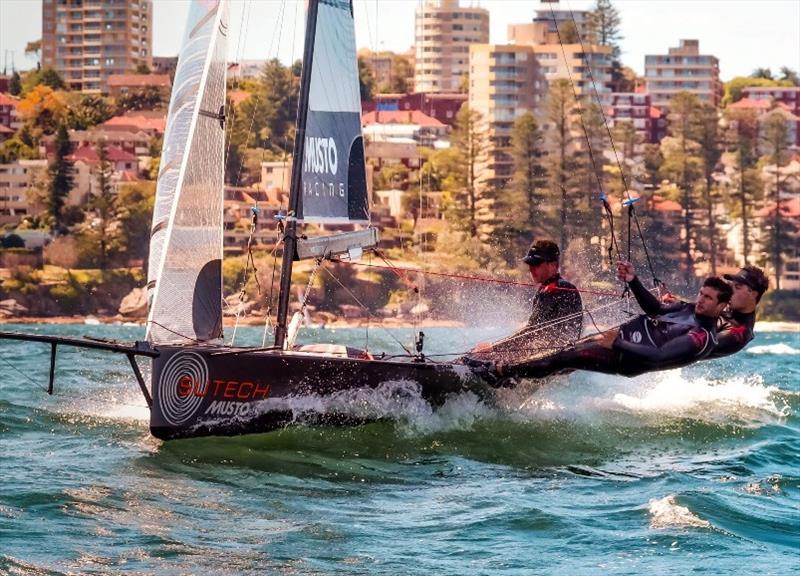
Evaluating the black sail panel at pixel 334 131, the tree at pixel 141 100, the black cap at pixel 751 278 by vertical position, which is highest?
the tree at pixel 141 100

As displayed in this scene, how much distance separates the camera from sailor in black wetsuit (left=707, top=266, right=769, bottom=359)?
15672mm

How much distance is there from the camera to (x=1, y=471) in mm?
14219

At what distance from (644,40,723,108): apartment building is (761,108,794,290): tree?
48045 millimetres

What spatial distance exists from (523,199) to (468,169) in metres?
6.90

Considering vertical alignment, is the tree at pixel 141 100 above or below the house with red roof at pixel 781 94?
below

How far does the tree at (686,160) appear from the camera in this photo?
90.9 m

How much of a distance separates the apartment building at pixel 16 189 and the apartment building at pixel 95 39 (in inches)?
2095

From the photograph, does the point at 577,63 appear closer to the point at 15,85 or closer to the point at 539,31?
the point at 539,31

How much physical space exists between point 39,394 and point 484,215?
67.2 m

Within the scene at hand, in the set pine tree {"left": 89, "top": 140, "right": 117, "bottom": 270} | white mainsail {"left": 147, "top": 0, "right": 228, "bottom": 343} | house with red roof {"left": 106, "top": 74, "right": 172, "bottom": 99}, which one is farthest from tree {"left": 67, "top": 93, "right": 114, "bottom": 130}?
white mainsail {"left": 147, "top": 0, "right": 228, "bottom": 343}

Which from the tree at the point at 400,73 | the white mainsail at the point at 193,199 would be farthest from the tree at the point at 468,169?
the white mainsail at the point at 193,199

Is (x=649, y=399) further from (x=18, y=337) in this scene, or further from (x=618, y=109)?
(x=618, y=109)

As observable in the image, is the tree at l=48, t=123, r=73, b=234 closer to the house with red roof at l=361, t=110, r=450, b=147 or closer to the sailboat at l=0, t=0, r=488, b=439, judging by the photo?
the house with red roof at l=361, t=110, r=450, b=147

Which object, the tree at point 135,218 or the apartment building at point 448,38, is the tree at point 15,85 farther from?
the tree at point 135,218
